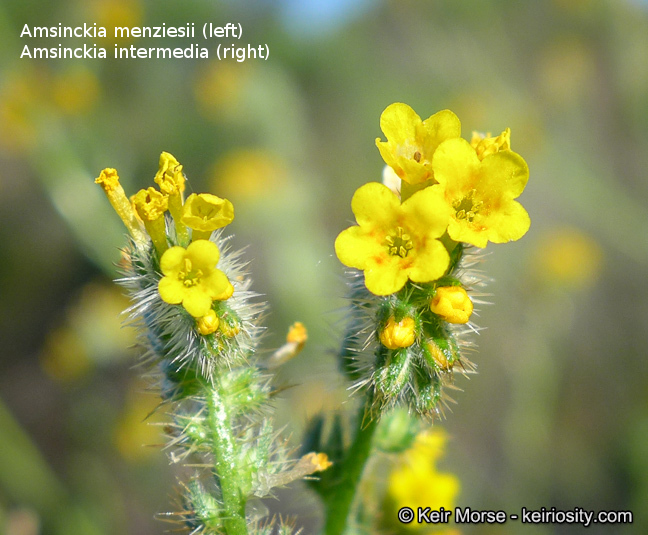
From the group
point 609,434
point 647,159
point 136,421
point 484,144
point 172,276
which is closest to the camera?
point 172,276

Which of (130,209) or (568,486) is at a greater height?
(130,209)

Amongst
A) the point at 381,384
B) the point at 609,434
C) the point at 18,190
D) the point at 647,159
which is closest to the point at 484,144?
the point at 381,384

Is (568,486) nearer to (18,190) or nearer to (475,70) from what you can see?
(475,70)

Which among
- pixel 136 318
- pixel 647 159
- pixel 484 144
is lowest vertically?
pixel 136 318

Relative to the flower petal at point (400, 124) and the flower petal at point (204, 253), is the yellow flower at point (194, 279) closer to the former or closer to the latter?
the flower petal at point (204, 253)

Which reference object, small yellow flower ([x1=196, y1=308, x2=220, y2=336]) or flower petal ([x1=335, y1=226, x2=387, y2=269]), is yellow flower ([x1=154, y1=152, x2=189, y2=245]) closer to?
small yellow flower ([x1=196, y1=308, x2=220, y2=336])

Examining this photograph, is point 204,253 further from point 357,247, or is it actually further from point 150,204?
point 357,247
